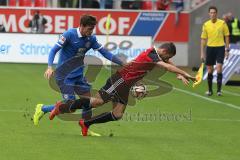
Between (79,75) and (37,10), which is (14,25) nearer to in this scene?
(37,10)

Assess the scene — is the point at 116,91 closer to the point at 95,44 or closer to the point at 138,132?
the point at 95,44

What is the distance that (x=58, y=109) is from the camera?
12.5m

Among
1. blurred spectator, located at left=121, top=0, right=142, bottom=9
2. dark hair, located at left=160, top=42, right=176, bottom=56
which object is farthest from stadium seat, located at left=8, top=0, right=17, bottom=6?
dark hair, located at left=160, top=42, right=176, bottom=56

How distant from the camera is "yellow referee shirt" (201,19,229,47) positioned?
20.5 metres

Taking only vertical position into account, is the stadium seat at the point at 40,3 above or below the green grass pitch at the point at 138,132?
above

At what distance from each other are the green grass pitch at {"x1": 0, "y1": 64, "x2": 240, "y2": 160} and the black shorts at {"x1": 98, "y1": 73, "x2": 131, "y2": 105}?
2.01 ft

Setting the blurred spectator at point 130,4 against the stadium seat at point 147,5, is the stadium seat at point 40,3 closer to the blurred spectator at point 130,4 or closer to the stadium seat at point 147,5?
the blurred spectator at point 130,4

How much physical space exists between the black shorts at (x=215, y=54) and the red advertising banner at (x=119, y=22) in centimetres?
1516

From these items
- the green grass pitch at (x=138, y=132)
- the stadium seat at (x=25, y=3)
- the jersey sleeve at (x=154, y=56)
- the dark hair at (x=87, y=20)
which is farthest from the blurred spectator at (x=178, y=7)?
the jersey sleeve at (x=154, y=56)

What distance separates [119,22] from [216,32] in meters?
15.7

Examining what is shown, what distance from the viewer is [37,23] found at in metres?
34.5

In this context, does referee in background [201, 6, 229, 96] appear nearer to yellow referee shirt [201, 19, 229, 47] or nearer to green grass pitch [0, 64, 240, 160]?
yellow referee shirt [201, 19, 229, 47]

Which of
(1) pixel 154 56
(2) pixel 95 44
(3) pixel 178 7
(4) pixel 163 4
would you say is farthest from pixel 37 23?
(1) pixel 154 56

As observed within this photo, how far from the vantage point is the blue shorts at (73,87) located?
41.4 feet
